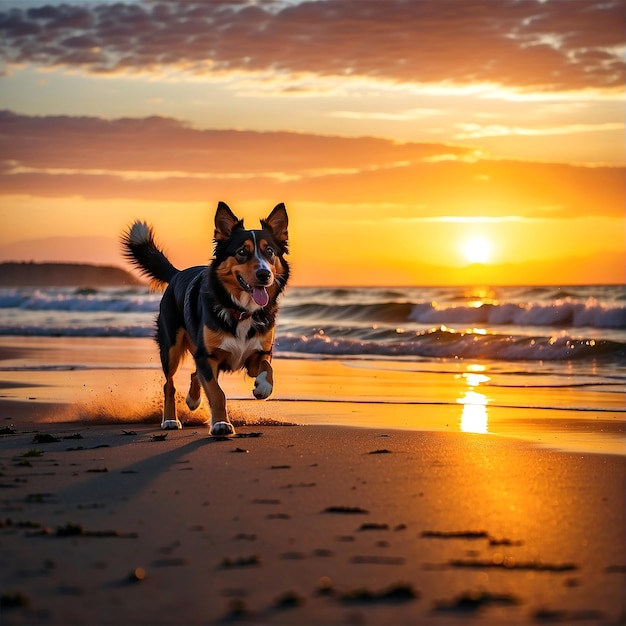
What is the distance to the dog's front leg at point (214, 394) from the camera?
23.1 ft

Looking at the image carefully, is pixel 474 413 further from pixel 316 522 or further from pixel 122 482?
pixel 316 522

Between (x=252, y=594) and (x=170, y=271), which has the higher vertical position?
(x=170, y=271)

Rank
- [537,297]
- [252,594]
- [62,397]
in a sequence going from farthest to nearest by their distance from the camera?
1. [537,297]
2. [62,397]
3. [252,594]

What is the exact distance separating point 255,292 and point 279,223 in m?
0.69

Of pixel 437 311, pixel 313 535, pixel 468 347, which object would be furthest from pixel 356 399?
pixel 437 311

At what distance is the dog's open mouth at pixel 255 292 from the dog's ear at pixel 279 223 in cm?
53

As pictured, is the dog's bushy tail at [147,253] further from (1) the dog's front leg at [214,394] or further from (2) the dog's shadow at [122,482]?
(2) the dog's shadow at [122,482]

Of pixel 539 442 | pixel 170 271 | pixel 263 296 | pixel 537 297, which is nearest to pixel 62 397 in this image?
pixel 170 271

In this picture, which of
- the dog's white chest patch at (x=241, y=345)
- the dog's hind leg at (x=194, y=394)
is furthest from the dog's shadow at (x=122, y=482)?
the dog's hind leg at (x=194, y=394)

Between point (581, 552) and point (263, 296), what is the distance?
4.11 m

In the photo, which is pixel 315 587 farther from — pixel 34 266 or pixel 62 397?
pixel 34 266

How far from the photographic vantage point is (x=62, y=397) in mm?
10516

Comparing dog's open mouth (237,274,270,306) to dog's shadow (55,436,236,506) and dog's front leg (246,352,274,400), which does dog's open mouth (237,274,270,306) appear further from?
dog's shadow (55,436,236,506)

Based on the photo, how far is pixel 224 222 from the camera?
7.47 metres
